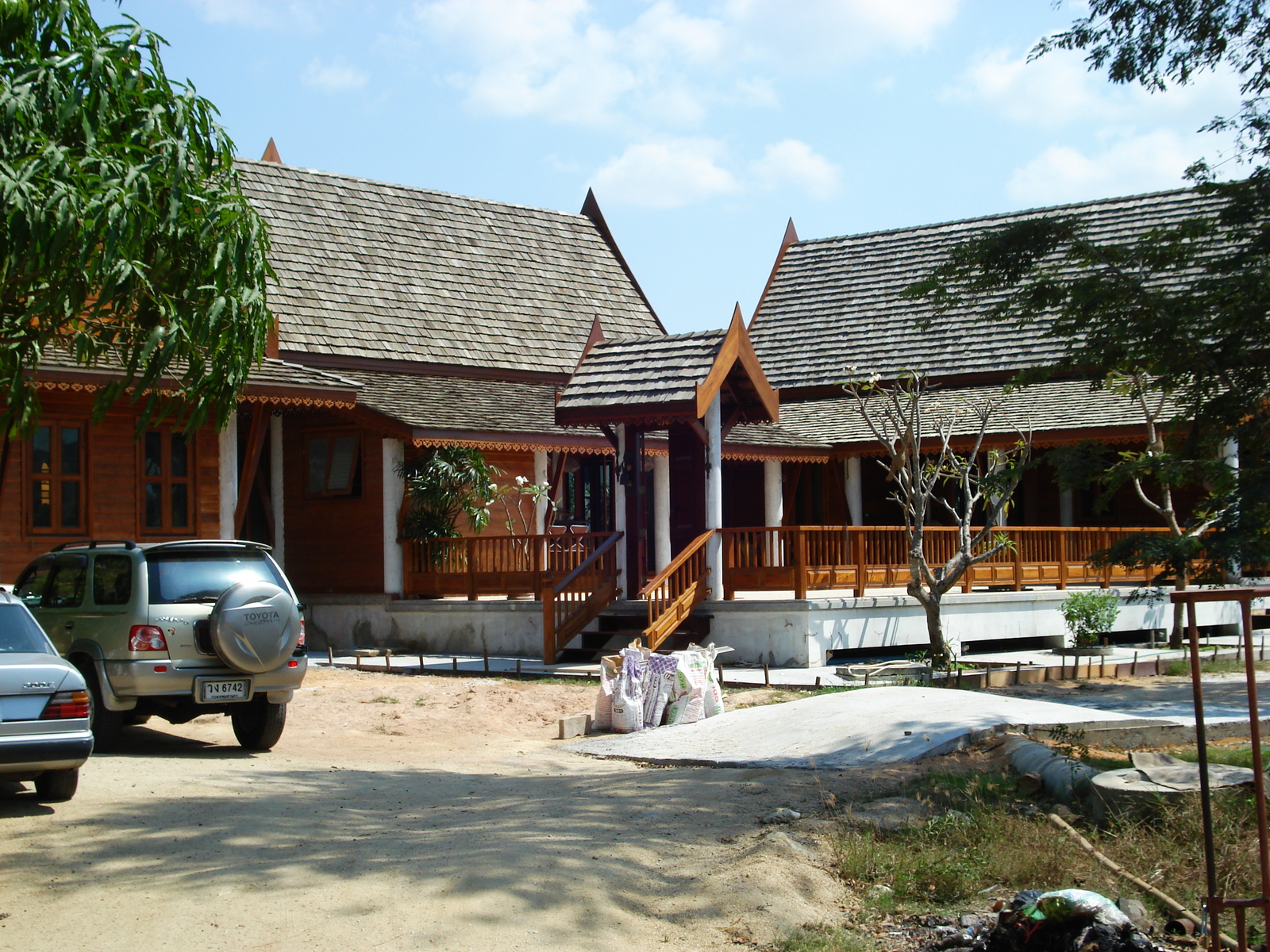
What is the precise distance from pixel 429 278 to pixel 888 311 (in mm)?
10484

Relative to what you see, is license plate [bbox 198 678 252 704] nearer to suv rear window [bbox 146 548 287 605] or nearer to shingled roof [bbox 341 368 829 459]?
suv rear window [bbox 146 548 287 605]

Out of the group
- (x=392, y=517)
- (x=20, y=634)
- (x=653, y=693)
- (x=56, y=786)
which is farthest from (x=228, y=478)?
(x=56, y=786)

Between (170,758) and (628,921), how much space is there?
239 inches

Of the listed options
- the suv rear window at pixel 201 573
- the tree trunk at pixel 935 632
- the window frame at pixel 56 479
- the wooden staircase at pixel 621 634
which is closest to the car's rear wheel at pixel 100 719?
the suv rear window at pixel 201 573

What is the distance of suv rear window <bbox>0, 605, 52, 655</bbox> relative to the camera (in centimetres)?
887

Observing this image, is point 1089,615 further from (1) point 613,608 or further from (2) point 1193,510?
(2) point 1193,510

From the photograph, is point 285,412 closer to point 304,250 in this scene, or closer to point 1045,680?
point 304,250

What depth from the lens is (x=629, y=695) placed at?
45.4ft

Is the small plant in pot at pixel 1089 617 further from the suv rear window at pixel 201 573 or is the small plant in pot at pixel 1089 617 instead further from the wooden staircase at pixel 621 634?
the suv rear window at pixel 201 573

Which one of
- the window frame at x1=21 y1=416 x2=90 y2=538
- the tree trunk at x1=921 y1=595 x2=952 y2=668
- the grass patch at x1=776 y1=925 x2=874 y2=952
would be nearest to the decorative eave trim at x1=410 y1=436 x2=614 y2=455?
the window frame at x1=21 y1=416 x2=90 y2=538

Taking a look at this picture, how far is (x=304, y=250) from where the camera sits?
25.7m

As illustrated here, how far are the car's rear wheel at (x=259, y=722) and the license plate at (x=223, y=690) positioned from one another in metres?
0.43

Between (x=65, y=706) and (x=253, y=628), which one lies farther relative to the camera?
(x=253, y=628)

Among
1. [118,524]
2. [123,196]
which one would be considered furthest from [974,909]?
[118,524]
